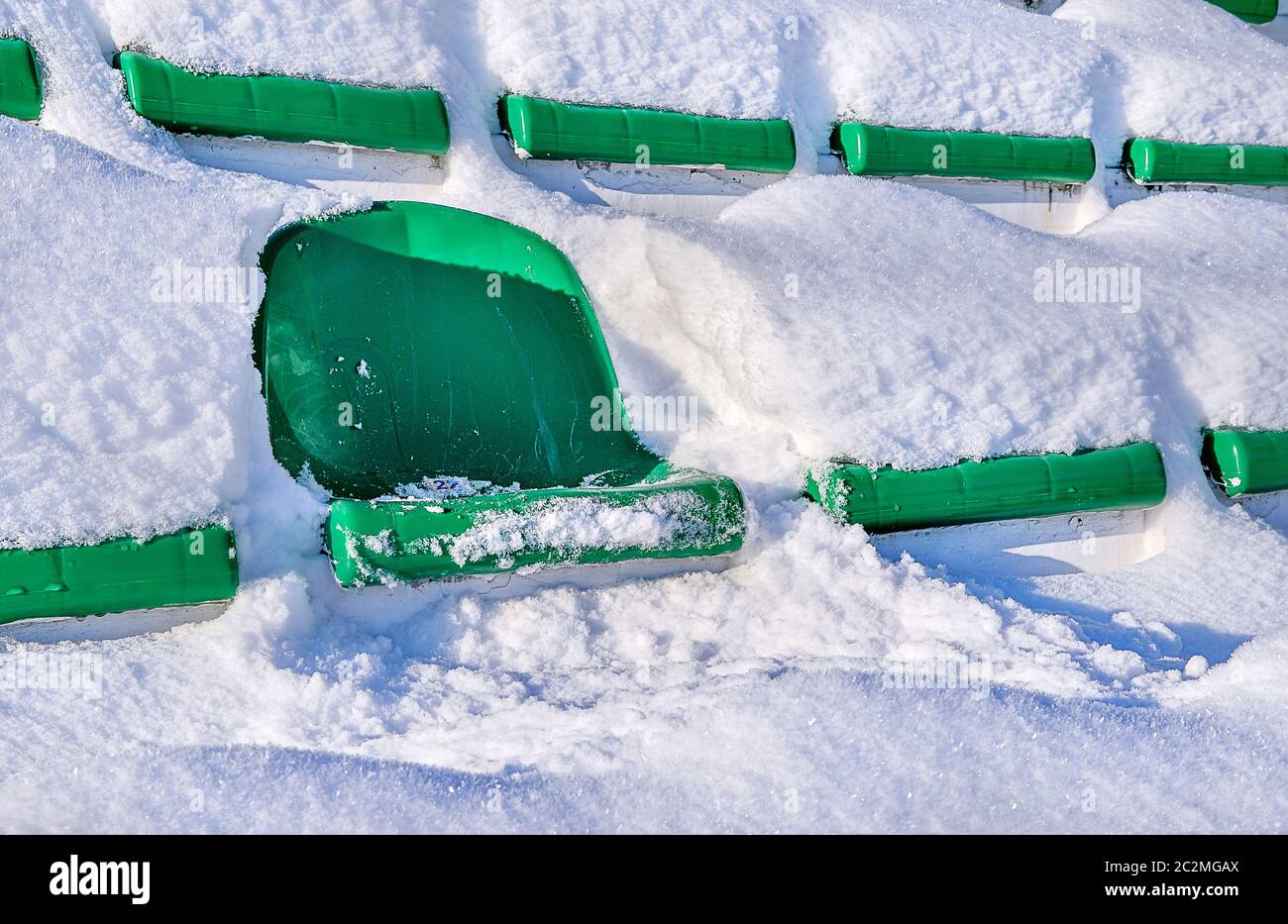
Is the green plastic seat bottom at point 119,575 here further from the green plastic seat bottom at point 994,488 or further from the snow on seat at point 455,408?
the green plastic seat bottom at point 994,488

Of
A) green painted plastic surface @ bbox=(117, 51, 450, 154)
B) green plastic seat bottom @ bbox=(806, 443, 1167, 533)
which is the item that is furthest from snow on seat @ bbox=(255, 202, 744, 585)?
green plastic seat bottom @ bbox=(806, 443, 1167, 533)

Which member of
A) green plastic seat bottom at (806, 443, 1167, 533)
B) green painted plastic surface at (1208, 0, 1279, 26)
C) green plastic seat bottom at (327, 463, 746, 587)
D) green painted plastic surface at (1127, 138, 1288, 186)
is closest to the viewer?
green plastic seat bottom at (327, 463, 746, 587)

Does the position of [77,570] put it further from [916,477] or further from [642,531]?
[916,477]

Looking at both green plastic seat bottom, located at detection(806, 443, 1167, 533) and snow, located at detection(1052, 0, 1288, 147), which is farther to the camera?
snow, located at detection(1052, 0, 1288, 147)

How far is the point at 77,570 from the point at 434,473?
73 centimetres

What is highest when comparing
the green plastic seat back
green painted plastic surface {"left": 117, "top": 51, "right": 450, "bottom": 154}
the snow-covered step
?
green painted plastic surface {"left": 117, "top": 51, "right": 450, "bottom": 154}

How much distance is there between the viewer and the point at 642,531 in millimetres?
2369

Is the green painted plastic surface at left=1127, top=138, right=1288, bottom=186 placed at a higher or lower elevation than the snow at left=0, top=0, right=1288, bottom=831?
higher

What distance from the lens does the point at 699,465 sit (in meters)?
2.67

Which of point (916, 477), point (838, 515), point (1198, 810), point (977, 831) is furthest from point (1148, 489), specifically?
point (977, 831)

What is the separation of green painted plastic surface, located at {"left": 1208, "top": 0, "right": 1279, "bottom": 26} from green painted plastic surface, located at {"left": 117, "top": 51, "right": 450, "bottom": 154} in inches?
114

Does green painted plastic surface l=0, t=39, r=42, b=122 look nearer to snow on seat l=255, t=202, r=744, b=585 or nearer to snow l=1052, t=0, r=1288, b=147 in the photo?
snow on seat l=255, t=202, r=744, b=585

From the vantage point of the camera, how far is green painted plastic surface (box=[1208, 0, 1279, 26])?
→ 4125 millimetres

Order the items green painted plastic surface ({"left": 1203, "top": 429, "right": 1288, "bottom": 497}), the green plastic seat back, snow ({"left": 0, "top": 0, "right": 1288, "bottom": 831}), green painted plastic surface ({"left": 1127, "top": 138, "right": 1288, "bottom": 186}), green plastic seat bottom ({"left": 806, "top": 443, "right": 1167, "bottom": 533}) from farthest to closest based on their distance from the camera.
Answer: green painted plastic surface ({"left": 1127, "top": 138, "right": 1288, "bottom": 186}) < green painted plastic surface ({"left": 1203, "top": 429, "right": 1288, "bottom": 497}) < green plastic seat bottom ({"left": 806, "top": 443, "right": 1167, "bottom": 533}) < the green plastic seat back < snow ({"left": 0, "top": 0, "right": 1288, "bottom": 831})
